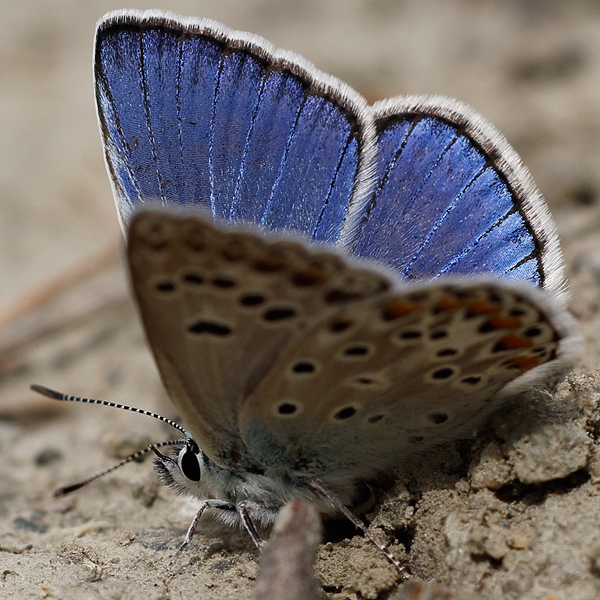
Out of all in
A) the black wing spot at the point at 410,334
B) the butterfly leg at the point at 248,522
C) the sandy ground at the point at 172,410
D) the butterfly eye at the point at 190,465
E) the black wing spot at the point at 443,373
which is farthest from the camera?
the butterfly eye at the point at 190,465

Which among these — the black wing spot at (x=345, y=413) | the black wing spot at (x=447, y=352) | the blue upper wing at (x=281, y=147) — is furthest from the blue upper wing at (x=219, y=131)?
the black wing spot at (x=447, y=352)

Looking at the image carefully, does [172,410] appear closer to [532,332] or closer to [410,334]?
[410,334]

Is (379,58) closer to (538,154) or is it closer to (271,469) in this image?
(538,154)

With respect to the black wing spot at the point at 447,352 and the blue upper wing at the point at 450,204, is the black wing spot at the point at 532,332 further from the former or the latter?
the blue upper wing at the point at 450,204

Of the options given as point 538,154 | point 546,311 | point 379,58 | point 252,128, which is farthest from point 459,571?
point 379,58

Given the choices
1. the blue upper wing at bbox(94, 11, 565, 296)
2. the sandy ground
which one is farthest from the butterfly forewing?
the blue upper wing at bbox(94, 11, 565, 296)

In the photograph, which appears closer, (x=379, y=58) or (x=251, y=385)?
(x=251, y=385)

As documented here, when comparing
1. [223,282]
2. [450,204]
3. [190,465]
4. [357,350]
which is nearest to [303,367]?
[357,350]
